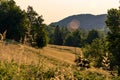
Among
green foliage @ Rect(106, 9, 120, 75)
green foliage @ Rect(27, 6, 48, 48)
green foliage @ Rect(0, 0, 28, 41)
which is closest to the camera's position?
green foliage @ Rect(106, 9, 120, 75)

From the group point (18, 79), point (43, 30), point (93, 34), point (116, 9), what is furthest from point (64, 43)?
point (18, 79)

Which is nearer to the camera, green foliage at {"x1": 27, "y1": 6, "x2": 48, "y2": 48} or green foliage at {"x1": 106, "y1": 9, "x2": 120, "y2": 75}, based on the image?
green foliage at {"x1": 106, "y1": 9, "x2": 120, "y2": 75}

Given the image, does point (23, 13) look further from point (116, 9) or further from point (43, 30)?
point (116, 9)

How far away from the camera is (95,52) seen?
238 ft

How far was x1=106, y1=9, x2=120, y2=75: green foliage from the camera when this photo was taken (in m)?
45.8

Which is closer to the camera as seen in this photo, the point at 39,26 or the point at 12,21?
the point at 12,21

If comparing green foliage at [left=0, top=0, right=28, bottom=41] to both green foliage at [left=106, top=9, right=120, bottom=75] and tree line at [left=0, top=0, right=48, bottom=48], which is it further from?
green foliage at [left=106, top=9, right=120, bottom=75]

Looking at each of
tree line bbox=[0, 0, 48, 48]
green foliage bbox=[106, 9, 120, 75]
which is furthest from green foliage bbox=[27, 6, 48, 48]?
green foliage bbox=[106, 9, 120, 75]

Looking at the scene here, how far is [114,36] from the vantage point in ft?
153

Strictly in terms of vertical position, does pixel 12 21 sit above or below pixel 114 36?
above

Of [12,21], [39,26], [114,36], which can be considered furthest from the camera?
[39,26]

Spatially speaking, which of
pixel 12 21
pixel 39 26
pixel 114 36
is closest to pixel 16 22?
pixel 12 21

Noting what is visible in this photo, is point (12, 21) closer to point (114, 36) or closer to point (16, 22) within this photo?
point (16, 22)

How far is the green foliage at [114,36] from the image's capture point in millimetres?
45812
